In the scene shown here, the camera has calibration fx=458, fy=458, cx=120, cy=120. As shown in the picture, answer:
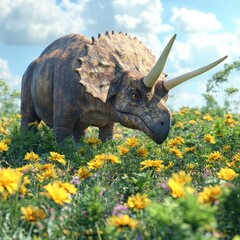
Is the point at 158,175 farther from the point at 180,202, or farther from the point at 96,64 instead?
the point at 180,202

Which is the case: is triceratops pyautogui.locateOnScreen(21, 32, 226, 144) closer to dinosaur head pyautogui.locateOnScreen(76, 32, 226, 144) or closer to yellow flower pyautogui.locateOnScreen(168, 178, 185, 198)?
dinosaur head pyautogui.locateOnScreen(76, 32, 226, 144)

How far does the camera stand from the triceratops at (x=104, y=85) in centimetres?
526

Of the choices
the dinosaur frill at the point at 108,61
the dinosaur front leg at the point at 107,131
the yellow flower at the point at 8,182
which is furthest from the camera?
the dinosaur front leg at the point at 107,131

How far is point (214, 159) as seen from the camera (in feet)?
13.6

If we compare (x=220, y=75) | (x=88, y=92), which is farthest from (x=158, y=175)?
(x=220, y=75)

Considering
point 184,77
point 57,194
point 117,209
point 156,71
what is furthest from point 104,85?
point 57,194

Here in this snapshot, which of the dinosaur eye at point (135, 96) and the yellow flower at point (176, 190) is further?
the dinosaur eye at point (135, 96)

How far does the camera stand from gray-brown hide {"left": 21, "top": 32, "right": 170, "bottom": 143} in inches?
Answer: 209

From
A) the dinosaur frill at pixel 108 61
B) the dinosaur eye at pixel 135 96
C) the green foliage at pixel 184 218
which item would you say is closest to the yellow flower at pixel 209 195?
the green foliage at pixel 184 218

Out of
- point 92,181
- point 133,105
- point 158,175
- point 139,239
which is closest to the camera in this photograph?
point 139,239

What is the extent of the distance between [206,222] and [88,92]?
12.2ft

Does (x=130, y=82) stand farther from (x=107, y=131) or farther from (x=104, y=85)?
(x=107, y=131)

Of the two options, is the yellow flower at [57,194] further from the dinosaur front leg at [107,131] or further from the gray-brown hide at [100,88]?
the dinosaur front leg at [107,131]

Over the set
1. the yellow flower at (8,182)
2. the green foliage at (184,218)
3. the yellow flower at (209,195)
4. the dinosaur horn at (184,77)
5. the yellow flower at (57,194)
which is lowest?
the green foliage at (184,218)
